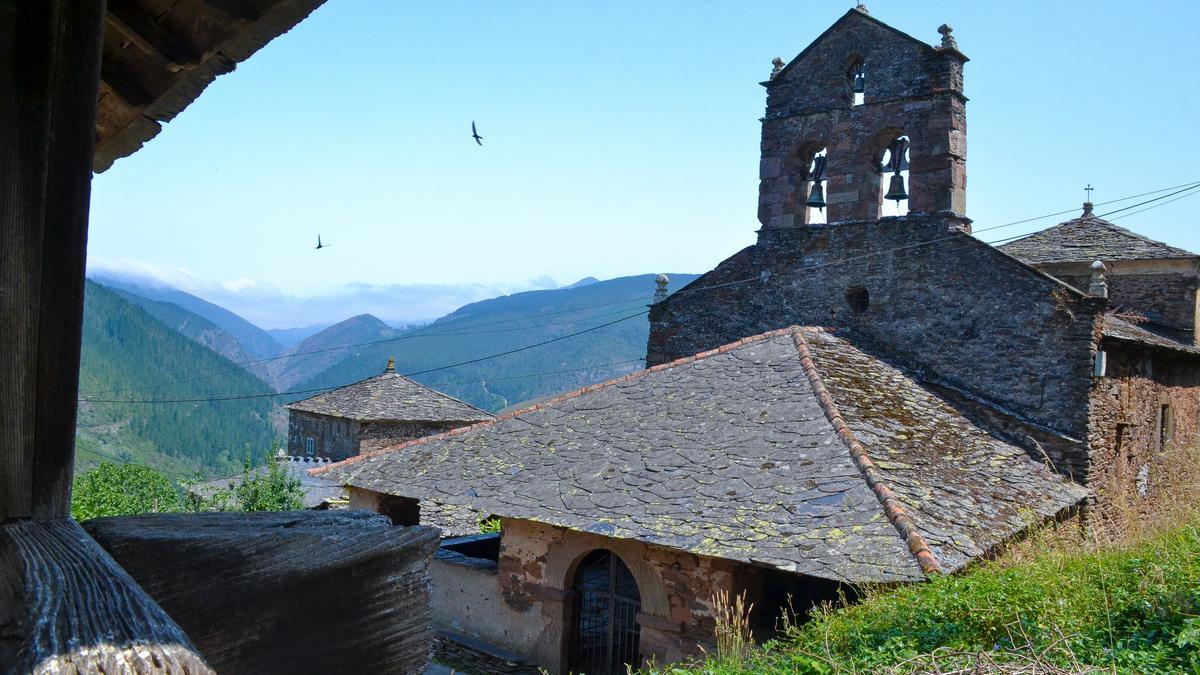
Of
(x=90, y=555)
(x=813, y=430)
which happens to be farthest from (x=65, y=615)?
(x=813, y=430)

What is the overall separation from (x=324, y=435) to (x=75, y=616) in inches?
1234

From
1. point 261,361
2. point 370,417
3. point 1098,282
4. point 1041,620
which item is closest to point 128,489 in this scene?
point 370,417

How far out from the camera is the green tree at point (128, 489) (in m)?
20.1

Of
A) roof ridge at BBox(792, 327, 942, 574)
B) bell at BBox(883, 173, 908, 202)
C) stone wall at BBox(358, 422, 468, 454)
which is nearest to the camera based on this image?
roof ridge at BBox(792, 327, 942, 574)

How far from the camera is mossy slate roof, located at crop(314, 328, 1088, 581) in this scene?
845 cm

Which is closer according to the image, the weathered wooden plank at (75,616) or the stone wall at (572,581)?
the weathered wooden plank at (75,616)

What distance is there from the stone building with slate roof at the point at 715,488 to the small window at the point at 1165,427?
4.60 meters

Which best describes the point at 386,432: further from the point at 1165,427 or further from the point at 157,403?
the point at 157,403

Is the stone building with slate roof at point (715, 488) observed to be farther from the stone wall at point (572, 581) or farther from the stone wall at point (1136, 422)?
the stone wall at point (1136, 422)

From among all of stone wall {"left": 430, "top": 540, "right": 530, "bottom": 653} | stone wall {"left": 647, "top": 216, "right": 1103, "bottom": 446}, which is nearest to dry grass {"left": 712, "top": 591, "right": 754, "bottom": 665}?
stone wall {"left": 430, "top": 540, "right": 530, "bottom": 653}

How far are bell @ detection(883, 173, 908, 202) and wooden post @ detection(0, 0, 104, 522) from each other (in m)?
14.5

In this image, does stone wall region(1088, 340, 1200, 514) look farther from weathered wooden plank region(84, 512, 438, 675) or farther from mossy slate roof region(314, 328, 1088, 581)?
weathered wooden plank region(84, 512, 438, 675)

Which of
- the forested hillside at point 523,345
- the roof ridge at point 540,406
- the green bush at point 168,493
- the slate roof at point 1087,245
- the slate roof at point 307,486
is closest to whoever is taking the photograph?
the roof ridge at point 540,406

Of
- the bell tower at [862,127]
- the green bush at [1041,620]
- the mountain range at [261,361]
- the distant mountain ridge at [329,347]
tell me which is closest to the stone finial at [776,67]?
the bell tower at [862,127]
